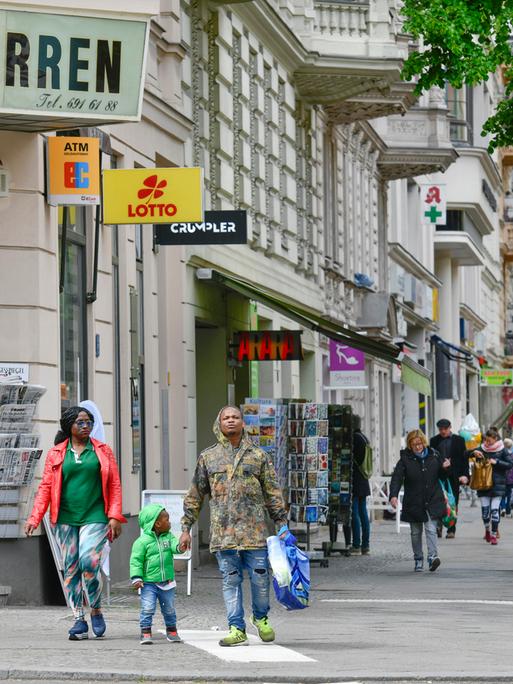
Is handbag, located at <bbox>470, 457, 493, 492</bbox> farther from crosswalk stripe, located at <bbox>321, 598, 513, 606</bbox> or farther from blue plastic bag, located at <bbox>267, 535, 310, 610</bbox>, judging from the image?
blue plastic bag, located at <bbox>267, 535, 310, 610</bbox>

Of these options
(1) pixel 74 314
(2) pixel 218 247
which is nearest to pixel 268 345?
(2) pixel 218 247

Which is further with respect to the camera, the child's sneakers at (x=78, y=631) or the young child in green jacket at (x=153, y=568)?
the child's sneakers at (x=78, y=631)

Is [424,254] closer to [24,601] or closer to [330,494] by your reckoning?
[330,494]

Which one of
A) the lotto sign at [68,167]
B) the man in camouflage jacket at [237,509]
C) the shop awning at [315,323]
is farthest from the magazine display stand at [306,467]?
the man in camouflage jacket at [237,509]

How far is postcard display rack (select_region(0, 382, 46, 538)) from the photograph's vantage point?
53.9 ft

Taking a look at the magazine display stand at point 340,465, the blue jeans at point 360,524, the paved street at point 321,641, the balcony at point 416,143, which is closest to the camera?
the paved street at point 321,641

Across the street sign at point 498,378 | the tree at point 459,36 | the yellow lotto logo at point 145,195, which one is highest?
the tree at point 459,36

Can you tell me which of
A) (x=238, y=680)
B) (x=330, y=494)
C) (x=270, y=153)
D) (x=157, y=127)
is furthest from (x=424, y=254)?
(x=238, y=680)

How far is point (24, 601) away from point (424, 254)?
41767 millimetres

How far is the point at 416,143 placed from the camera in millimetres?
45812

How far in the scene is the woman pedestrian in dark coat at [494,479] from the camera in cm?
2900

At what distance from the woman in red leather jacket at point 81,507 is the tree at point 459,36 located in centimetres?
1019

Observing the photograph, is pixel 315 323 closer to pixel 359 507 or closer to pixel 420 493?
pixel 359 507

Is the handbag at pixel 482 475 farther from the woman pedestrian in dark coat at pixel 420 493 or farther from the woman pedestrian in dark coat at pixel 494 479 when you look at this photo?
the woman pedestrian in dark coat at pixel 420 493
